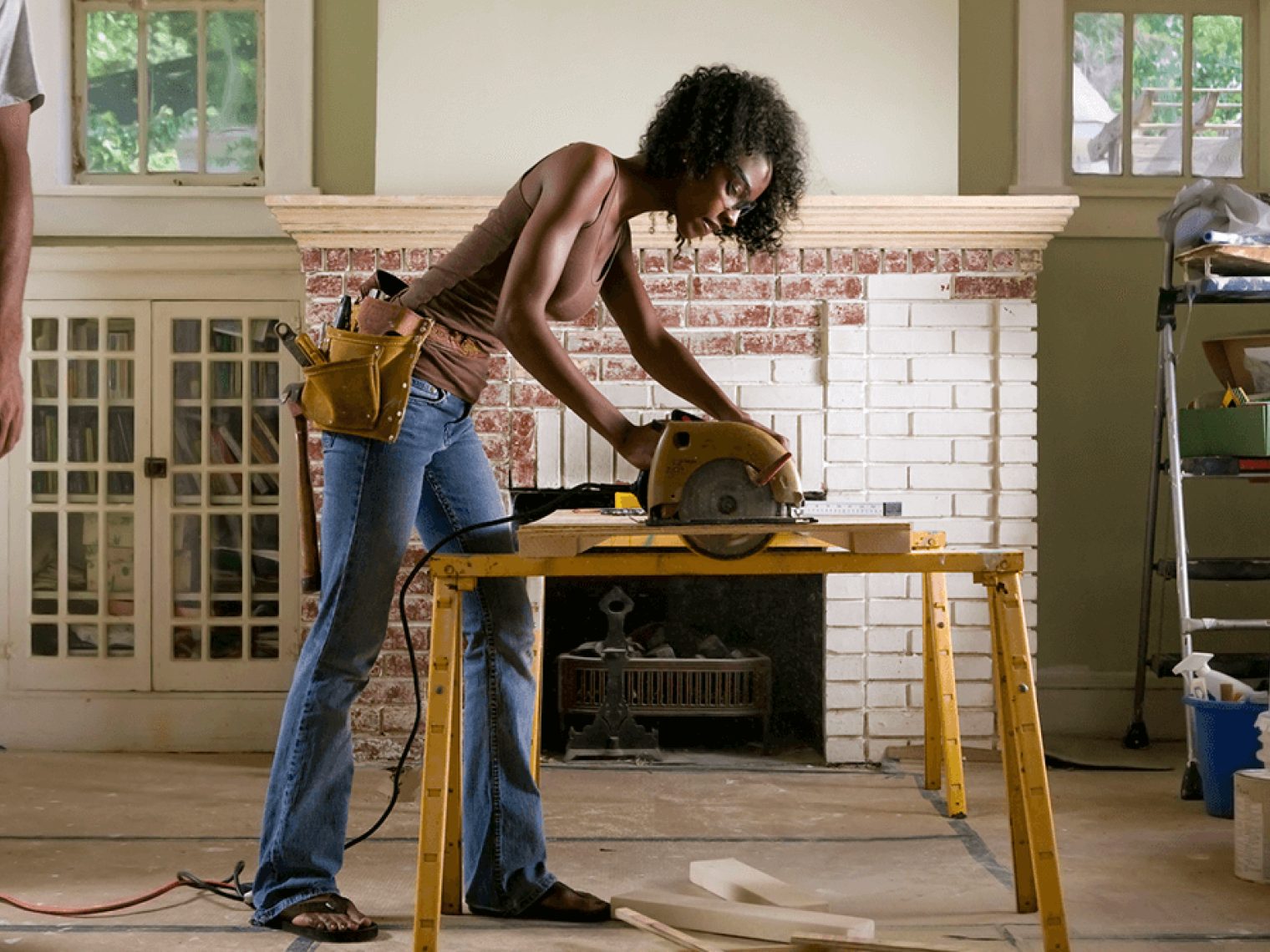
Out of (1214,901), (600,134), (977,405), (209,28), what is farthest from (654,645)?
(209,28)

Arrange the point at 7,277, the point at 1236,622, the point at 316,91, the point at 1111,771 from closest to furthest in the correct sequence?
the point at 7,277, the point at 1236,622, the point at 1111,771, the point at 316,91

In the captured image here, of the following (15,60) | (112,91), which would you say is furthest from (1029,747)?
(112,91)

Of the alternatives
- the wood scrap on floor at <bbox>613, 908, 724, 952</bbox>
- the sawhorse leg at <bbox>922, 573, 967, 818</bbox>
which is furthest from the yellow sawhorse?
the sawhorse leg at <bbox>922, 573, 967, 818</bbox>

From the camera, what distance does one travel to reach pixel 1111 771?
3629 mm

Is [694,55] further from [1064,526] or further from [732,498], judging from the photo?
[732,498]

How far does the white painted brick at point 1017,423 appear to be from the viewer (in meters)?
3.82

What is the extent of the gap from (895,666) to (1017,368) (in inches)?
36.2

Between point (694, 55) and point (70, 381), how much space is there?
2118 mm

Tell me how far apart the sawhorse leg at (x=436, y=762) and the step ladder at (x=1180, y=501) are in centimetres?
211

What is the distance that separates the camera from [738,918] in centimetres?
214

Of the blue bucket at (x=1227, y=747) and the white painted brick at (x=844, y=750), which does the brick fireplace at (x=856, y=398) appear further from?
the blue bucket at (x=1227, y=747)

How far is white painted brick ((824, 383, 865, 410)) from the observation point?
382 cm

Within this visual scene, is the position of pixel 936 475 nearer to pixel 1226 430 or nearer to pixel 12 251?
pixel 1226 430

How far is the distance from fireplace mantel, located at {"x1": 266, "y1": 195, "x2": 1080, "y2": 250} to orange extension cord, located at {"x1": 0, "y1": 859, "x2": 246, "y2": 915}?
1865 millimetres
